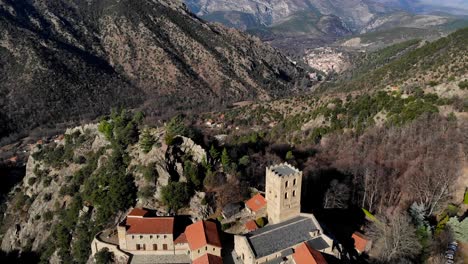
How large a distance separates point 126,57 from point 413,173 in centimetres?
14673

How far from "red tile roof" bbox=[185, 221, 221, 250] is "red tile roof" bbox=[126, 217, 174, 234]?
6.82 feet

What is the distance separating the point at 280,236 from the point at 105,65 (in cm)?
15033

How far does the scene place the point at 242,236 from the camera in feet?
123

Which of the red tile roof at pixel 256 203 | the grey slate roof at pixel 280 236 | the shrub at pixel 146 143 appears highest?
the shrub at pixel 146 143

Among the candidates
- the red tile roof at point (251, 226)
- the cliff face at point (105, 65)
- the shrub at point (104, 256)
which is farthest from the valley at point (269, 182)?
the cliff face at point (105, 65)

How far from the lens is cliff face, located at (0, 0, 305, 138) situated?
132500 mm

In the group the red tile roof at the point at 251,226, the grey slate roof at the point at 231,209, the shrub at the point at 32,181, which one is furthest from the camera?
the shrub at the point at 32,181

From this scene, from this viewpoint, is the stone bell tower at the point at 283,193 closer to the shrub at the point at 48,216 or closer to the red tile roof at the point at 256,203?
the red tile roof at the point at 256,203

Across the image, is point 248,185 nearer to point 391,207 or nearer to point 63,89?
point 391,207

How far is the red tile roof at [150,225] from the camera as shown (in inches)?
Result: 1572

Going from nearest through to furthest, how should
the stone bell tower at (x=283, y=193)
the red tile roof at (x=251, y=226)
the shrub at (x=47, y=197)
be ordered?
1. the stone bell tower at (x=283, y=193)
2. the red tile roof at (x=251, y=226)
3. the shrub at (x=47, y=197)

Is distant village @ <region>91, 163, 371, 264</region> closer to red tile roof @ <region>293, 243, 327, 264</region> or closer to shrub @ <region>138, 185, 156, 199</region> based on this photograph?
red tile roof @ <region>293, 243, 327, 264</region>

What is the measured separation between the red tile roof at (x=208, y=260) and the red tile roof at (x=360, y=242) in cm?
1619

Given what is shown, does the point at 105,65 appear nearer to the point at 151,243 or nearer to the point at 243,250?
the point at 151,243
